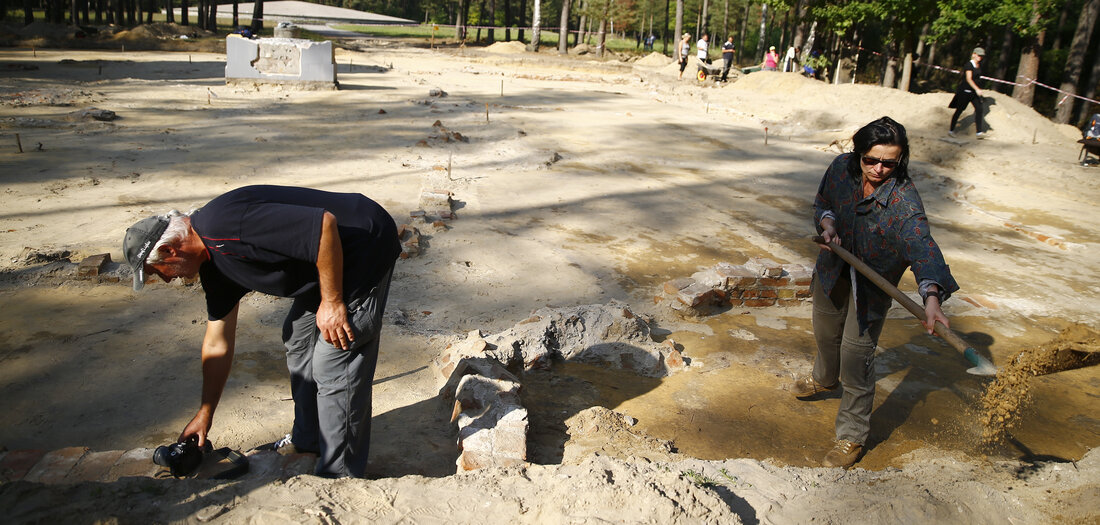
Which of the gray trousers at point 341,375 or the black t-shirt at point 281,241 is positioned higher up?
the black t-shirt at point 281,241

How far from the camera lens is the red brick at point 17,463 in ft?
8.79

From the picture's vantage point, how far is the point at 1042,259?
287 inches

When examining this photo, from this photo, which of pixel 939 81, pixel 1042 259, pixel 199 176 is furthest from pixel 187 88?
pixel 939 81

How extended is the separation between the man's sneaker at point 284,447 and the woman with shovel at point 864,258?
266 cm

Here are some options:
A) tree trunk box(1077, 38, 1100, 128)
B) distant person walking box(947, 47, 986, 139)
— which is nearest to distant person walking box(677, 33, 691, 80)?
tree trunk box(1077, 38, 1100, 128)

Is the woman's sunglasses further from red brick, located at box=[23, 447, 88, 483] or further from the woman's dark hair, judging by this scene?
red brick, located at box=[23, 447, 88, 483]

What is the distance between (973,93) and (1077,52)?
6.21 metres

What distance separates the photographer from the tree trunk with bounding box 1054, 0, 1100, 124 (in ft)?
51.1

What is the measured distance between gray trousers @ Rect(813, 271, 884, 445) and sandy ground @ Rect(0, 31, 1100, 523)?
0.85 ft

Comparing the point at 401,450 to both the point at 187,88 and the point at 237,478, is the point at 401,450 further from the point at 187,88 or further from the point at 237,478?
the point at 187,88

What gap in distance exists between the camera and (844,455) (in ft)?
11.4

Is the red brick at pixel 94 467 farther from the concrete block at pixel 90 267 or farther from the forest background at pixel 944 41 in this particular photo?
the forest background at pixel 944 41

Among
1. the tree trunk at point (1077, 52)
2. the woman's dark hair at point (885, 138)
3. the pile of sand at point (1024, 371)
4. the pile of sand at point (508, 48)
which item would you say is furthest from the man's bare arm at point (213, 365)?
the pile of sand at point (508, 48)

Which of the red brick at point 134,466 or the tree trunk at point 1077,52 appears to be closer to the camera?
the red brick at point 134,466
